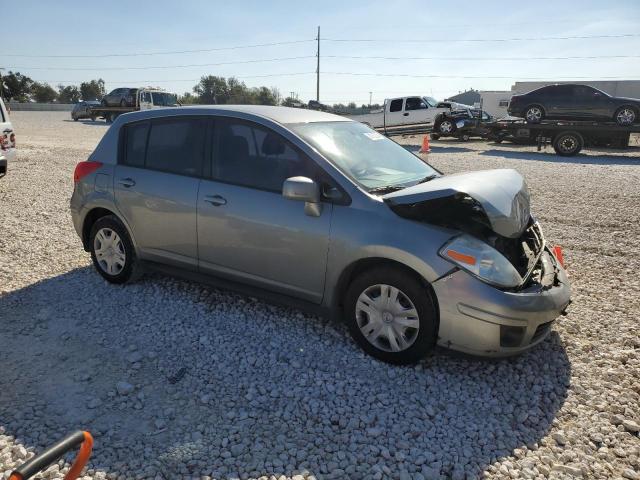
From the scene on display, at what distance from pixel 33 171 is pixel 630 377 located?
12.7 metres

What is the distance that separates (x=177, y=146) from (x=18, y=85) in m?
81.7

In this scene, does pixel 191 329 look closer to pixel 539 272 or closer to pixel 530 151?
pixel 539 272

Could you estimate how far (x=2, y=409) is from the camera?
115 inches

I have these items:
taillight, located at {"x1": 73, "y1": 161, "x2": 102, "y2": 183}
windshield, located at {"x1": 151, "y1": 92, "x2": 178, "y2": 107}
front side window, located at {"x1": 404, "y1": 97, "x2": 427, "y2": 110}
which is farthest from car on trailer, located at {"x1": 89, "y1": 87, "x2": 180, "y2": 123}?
taillight, located at {"x1": 73, "y1": 161, "x2": 102, "y2": 183}

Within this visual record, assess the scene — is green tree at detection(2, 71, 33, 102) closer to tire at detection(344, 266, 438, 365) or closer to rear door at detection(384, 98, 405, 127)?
rear door at detection(384, 98, 405, 127)

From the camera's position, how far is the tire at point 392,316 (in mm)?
3201

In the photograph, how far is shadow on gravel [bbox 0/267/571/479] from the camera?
258cm

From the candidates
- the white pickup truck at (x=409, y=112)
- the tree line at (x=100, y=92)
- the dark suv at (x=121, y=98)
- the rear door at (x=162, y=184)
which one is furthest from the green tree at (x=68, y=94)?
the rear door at (x=162, y=184)

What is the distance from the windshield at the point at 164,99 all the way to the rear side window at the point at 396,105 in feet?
44.1

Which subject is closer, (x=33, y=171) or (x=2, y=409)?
(x=2, y=409)

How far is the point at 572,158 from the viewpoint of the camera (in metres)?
15.8

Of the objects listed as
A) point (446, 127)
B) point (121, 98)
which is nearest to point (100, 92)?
point (121, 98)

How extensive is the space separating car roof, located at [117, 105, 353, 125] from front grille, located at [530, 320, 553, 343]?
238 centimetres

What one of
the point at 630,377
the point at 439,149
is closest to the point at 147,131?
the point at 630,377
